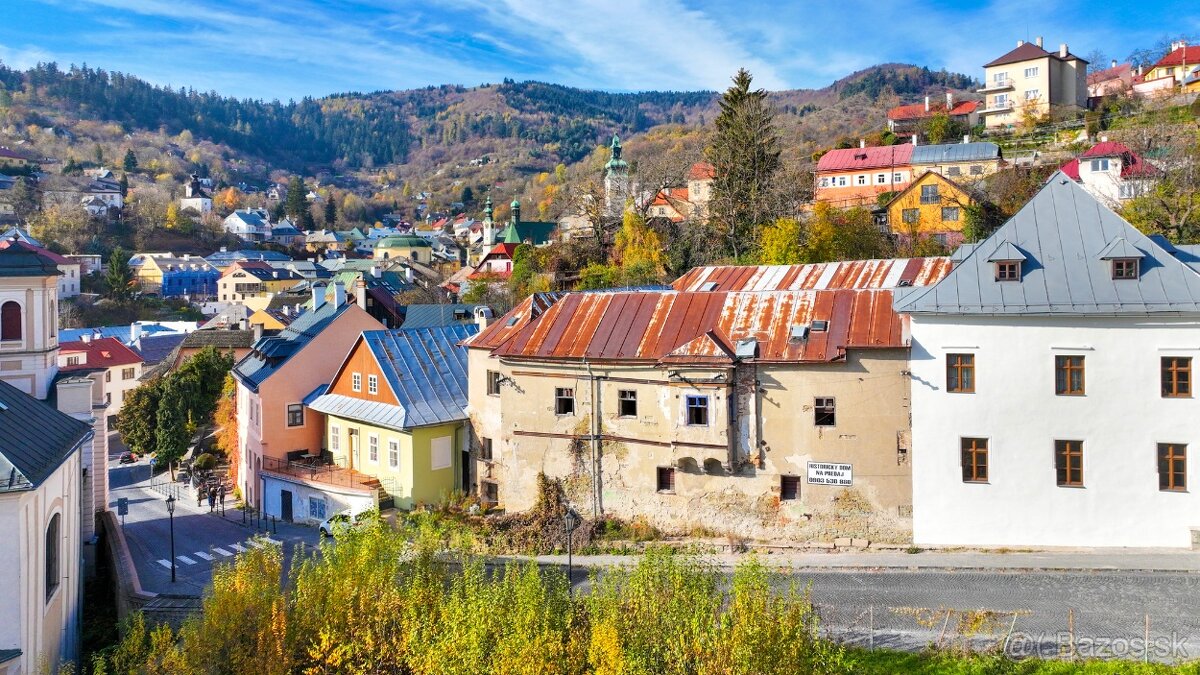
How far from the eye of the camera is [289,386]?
1341 inches

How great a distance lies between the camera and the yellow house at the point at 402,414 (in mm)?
29734

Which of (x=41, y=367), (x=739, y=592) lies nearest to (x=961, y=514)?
(x=739, y=592)

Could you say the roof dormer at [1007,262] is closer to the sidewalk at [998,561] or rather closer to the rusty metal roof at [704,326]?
the rusty metal roof at [704,326]

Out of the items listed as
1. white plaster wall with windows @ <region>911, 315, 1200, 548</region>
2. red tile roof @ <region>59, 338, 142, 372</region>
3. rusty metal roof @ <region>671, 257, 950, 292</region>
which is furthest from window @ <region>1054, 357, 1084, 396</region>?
red tile roof @ <region>59, 338, 142, 372</region>

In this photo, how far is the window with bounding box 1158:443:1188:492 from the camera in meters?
20.6

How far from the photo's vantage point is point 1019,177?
48.9 meters

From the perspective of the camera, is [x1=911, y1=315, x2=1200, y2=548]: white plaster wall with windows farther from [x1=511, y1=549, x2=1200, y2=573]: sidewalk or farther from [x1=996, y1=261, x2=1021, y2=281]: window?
[x1=996, y1=261, x2=1021, y2=281]: window

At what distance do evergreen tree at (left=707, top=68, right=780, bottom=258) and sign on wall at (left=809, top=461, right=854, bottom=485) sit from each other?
82.3ft

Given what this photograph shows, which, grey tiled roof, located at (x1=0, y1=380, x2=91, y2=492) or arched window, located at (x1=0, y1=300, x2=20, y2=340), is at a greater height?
arched window, located at (x1=0, y1=300, x2=20, y2=340)

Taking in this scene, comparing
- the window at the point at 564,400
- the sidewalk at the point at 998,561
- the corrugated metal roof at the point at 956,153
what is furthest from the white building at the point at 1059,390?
the corrugated metal roof at the point at 956,153

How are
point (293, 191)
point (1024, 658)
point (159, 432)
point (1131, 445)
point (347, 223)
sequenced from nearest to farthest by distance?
1. point (1024, 658)
2. point (1131, 445)
3. point (159, 432)
4. point (293, 191)
5. point (347, 223)

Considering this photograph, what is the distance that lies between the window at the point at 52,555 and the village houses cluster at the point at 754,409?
10 cm

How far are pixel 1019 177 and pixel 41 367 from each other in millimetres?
49691

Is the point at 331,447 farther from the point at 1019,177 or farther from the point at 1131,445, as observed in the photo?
the point at 1019,177
